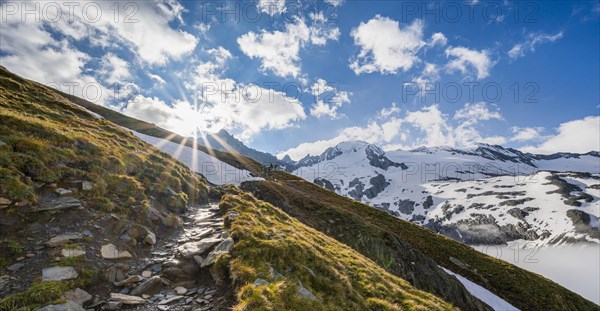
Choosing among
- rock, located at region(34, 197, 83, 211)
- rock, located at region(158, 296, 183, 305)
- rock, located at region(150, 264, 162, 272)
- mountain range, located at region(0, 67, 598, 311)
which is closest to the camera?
mountain range, located at region(0, 67, 598, 311)

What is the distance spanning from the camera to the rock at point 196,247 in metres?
12.4

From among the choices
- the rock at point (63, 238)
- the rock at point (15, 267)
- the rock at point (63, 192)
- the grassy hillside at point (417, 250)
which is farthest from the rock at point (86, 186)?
the grassy hillside at point (417, 250)

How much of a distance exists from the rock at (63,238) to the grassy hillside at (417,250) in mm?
21755

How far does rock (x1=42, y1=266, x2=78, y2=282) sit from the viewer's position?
8.85 metres

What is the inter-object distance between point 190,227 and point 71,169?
22.4 ft

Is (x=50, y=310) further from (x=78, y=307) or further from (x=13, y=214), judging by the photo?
(x=13, y=214)

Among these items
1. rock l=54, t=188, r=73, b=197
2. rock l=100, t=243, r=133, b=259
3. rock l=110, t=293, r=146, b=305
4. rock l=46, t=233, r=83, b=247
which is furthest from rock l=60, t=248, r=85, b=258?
rock l=54, t=188, r=73, b=197

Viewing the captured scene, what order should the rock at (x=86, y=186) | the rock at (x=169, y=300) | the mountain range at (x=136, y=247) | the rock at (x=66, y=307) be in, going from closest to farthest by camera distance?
the rock at (x=66, y=307), the mountain range at (x=136, y=247), the rock at (x=169, y=300), the rock at (x=86, y=186)

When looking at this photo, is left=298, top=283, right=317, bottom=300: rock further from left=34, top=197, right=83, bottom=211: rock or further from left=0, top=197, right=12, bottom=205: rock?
left=0, top=197, right=12, bottom=205: rock

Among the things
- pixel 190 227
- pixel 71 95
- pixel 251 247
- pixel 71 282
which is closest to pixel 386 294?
pixel 251 247

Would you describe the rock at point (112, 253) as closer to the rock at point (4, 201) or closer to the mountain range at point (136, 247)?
the mountain range at point (136, 247)

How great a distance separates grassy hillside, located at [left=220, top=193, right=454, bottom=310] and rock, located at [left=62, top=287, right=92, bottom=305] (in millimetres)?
4594

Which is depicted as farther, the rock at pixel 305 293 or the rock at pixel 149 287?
the rock at pixel 305 293

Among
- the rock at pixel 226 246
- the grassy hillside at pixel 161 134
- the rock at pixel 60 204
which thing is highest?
the grassy hillside at pixel 161 134
